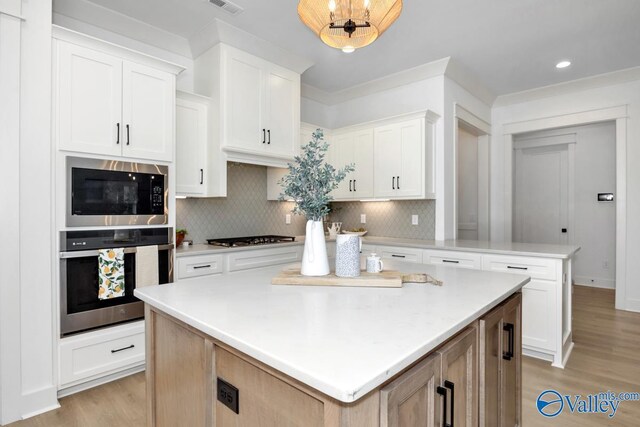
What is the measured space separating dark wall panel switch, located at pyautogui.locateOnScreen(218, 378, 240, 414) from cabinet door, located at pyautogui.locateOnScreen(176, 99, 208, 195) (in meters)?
2.36

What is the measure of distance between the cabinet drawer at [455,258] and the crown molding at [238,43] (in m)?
2.44

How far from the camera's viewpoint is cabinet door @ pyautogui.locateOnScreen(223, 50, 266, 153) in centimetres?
333

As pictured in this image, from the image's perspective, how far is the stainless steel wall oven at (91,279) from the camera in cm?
231

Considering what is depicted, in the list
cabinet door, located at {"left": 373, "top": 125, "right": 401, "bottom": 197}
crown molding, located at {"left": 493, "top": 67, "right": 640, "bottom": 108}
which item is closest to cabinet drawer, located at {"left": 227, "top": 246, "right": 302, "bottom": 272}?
cabinet door, located at {"left": 373, "top": 125, "right": 401, "bottom": 197}

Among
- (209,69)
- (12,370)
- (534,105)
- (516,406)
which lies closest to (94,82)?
(209,69)

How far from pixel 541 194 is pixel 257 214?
4980 mm

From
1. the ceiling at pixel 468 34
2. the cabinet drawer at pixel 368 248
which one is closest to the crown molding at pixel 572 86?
the ceiling at pixel 468 34

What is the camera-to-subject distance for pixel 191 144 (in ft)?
10.8

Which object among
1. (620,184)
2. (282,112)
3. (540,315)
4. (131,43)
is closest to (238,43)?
(282,112)

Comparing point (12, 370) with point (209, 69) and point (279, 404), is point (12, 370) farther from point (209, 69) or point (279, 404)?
point (209, 69)

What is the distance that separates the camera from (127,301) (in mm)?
2590

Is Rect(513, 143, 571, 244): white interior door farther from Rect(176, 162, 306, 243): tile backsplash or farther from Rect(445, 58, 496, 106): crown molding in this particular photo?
Rect(176, 162, 306, 243): tile backsplash

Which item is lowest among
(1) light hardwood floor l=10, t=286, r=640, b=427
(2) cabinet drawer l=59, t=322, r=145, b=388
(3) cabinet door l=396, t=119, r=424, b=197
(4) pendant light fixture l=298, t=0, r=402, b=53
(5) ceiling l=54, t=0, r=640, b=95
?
(1) light hardwood floor l=10, t=286, r=640, b=427

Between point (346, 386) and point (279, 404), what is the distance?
1.01ft
